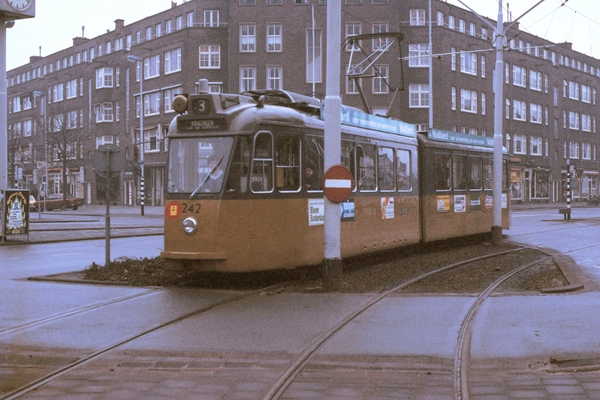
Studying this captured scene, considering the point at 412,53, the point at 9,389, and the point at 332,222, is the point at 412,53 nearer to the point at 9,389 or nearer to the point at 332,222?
the point at 332,222

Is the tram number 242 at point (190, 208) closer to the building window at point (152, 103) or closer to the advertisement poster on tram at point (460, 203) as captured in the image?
the advertisement poster on tram at point (460, 203)

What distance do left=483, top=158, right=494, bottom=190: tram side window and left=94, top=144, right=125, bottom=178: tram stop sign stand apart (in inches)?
Answer: 445

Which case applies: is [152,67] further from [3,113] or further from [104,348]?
[104,348]

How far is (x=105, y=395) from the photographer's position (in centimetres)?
580

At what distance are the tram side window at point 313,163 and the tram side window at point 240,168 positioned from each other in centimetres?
138

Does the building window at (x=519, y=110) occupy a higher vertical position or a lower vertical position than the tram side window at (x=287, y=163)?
higher

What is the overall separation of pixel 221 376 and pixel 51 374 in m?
1.39

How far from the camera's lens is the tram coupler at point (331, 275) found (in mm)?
11555

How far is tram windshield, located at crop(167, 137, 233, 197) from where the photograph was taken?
1146 cm

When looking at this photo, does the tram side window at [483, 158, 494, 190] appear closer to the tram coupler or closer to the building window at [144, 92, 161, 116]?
the tram coupler

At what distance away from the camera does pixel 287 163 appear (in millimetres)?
12258

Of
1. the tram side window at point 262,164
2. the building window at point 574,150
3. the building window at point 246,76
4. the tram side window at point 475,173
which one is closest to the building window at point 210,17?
the building window at point 246,76

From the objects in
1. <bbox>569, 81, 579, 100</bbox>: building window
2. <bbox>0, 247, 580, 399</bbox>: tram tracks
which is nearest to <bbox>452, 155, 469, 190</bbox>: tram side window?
<bbox>0, 247, 580, 399</bbox>: tram tracks

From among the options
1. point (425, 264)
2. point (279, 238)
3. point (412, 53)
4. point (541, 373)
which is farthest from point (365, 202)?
point (412, 53)
